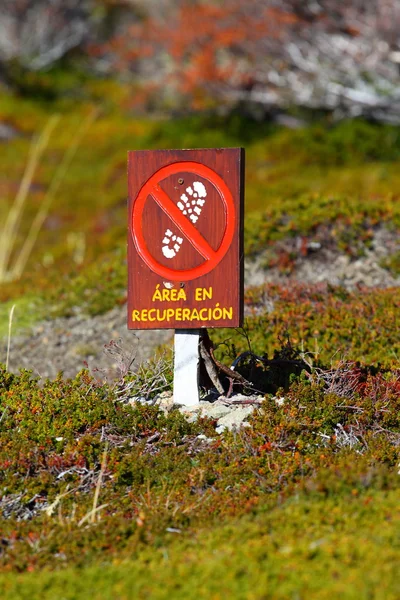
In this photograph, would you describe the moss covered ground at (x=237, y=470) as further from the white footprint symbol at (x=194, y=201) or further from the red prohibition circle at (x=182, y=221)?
the white footprint symbol at (x=194, y=201)

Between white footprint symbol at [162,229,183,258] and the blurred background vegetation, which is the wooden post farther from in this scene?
the blurred background vegetation

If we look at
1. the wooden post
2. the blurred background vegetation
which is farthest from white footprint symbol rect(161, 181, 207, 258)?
the blurred background vegetation

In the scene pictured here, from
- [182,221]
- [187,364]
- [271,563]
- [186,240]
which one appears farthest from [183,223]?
[271,563]

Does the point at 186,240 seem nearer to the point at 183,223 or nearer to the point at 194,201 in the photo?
the point at 183,223

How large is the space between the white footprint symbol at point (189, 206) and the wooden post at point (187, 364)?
0.66 m

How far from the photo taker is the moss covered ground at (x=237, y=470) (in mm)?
4523

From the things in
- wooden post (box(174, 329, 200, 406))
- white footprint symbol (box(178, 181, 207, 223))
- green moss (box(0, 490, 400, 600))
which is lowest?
green moss (box(0, 490, 400, 600))

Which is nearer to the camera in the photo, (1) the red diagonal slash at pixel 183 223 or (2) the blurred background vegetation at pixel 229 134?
(1) the red diagonal slash at pixel 183 223

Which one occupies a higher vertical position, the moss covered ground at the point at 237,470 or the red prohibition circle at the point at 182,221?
the red prohibition circle at the point at 182,221

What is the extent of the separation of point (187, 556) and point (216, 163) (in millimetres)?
3227

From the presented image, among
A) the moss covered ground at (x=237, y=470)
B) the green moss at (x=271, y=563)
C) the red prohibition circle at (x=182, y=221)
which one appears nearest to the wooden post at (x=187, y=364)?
the moss covered ground at (x=237, y=470)

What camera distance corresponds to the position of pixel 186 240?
6828mm

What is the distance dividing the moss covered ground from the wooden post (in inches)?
11.7

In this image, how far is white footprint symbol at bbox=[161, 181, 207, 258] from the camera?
683cm
